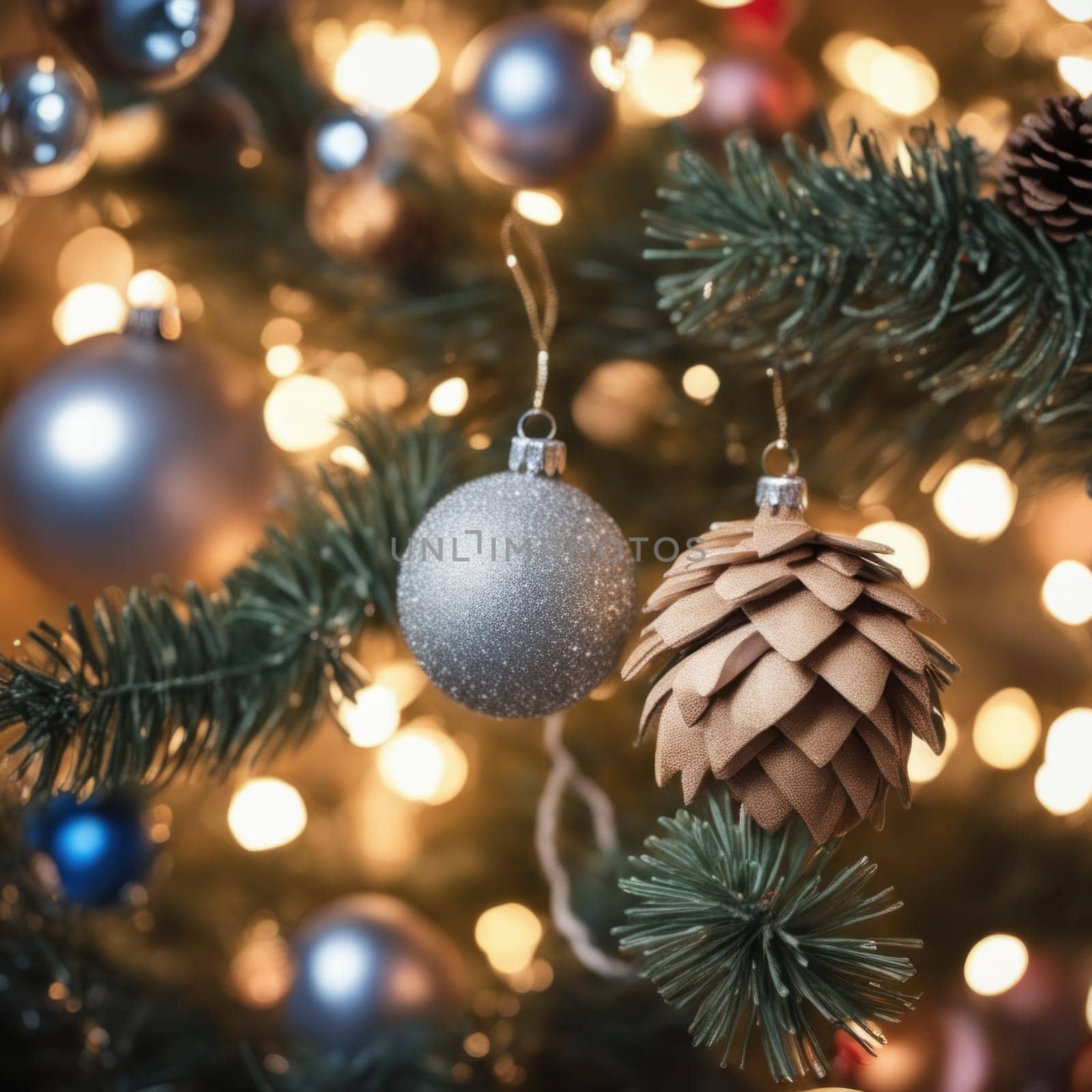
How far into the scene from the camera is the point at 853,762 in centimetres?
33

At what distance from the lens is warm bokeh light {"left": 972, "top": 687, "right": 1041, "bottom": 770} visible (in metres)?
0.71

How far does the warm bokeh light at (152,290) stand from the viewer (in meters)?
0.58

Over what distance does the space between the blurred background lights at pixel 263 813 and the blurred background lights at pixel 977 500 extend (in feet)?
1.59

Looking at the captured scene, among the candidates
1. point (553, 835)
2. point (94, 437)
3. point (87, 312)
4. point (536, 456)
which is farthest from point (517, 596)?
point (87, 312)

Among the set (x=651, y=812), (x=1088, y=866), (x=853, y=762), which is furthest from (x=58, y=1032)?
(x=1088, y=866)

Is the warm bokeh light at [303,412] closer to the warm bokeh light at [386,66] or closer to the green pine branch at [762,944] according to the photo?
the warm bokeh light at [386,66]

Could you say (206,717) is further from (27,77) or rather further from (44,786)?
(27,77)

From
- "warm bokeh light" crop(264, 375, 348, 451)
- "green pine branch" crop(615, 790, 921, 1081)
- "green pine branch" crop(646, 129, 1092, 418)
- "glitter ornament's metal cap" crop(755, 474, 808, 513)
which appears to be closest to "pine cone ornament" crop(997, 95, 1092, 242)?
"green pine branch" crop(646, 129, 1092, 418)

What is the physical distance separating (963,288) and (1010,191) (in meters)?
0.04

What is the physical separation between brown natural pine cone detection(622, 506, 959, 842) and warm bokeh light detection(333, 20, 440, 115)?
434mm

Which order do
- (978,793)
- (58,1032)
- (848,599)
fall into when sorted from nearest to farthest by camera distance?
1. (848,599)
2. (58,1032)
3. (978,793)

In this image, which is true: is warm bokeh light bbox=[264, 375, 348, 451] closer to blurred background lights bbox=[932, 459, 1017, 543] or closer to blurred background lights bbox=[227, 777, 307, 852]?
blurred background lights bbox=[227, 777, 307, 852]

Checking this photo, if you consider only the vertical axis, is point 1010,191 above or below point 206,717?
above

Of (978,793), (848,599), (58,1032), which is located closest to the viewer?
(848,599)
